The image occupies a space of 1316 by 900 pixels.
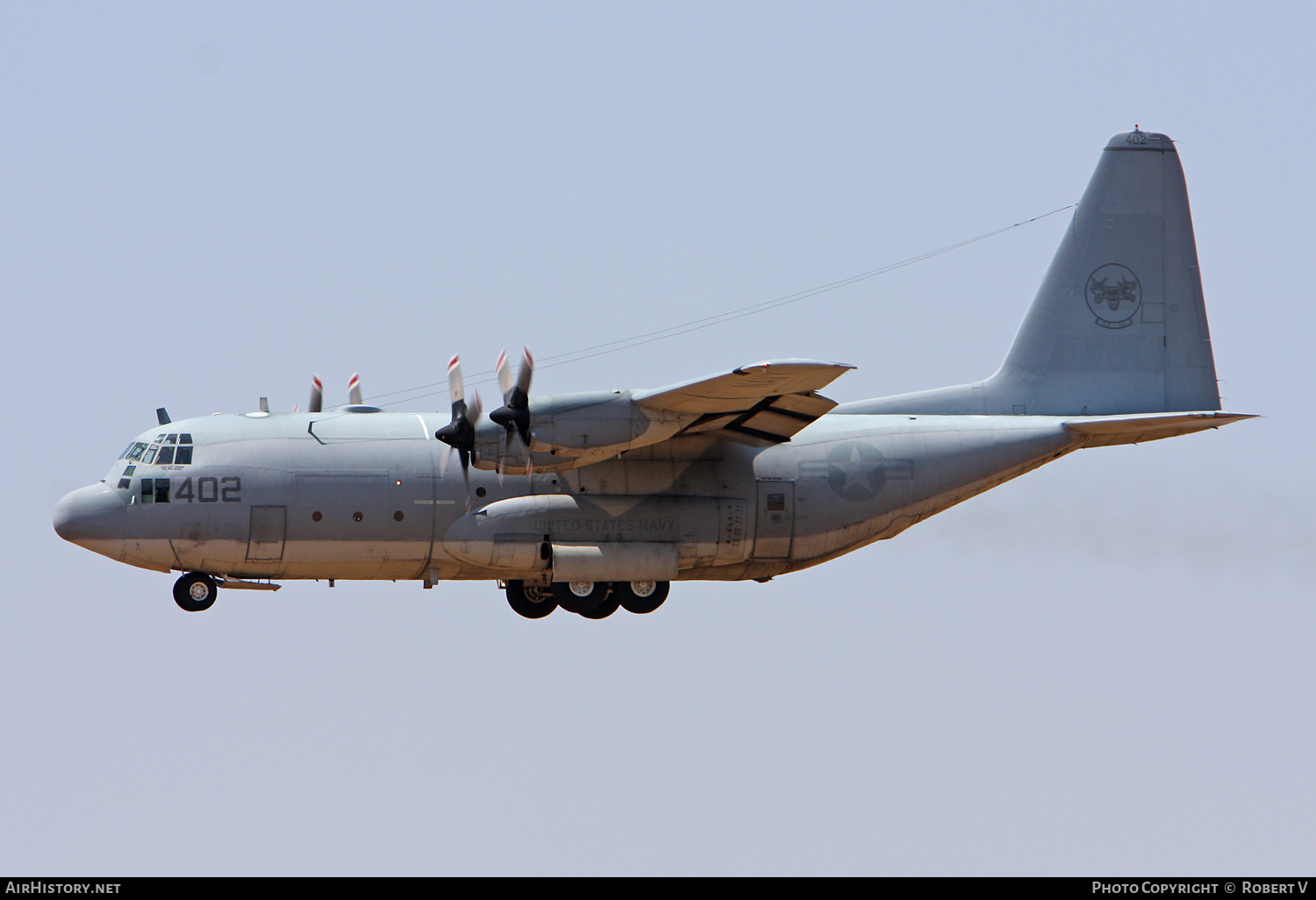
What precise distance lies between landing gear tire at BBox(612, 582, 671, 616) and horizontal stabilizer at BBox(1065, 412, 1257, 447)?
23.2ft

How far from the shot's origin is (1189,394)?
29.0 meters

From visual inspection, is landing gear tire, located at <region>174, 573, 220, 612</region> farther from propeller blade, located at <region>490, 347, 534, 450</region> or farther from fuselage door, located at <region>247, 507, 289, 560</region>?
propeller blade, located at <region>490, 347, 534, 450</region>

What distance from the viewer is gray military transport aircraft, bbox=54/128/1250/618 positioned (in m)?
24.1

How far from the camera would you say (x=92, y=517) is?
997 inches

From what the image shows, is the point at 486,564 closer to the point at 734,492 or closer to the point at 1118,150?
the point at 734,492

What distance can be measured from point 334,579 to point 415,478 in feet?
7.11

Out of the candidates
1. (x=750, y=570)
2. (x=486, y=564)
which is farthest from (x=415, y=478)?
(x=750, y=570)

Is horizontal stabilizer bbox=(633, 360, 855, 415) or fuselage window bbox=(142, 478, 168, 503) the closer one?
horizontal stabilizer bbox=(633, 360, 855, 415)

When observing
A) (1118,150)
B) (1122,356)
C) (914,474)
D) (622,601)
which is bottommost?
(622,601)

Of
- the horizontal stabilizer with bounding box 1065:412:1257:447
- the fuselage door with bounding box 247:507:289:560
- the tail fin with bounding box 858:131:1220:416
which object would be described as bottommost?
the fuselage door with bounding box 247:507:289:560

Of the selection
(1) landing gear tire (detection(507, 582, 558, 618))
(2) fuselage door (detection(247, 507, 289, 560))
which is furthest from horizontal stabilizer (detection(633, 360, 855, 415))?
(2) fuselage door (detection(247, 507, 289, 560))

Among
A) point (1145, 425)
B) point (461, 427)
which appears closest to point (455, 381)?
point (461, 427)

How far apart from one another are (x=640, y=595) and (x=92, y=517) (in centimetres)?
827

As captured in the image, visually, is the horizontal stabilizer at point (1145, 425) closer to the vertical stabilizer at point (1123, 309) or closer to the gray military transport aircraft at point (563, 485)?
the gray military transport aircraft at point (563, 485)
